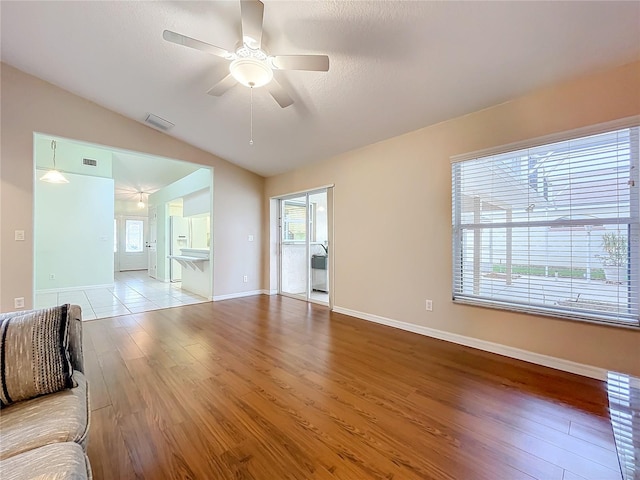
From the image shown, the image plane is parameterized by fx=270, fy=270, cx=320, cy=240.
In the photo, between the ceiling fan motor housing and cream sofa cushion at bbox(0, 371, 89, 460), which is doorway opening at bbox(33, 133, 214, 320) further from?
cream sofa cushion at bbox(0, 371, 89, 460)

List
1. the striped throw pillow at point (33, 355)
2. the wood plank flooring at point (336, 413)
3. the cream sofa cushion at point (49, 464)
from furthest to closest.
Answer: the wood plank flooring at point (336, 413) → the striped throw pillow at point (33, 355) → the cream sofa cushion at point (49, 464)

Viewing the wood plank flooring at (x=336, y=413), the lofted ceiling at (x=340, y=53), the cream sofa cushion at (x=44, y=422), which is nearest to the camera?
the cream sofa cushion at (x=44, y=422)

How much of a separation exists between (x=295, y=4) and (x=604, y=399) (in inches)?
144

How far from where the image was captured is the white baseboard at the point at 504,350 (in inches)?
88.7

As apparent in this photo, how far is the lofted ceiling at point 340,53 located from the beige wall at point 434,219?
183 mm

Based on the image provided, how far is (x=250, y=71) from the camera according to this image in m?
2.11

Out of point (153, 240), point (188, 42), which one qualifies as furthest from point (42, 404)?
point (153, 240)

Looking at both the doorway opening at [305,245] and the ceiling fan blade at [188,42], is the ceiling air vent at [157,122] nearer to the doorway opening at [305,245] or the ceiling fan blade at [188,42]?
the doorway opening at [305,245]

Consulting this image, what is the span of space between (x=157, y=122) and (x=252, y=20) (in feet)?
10.1

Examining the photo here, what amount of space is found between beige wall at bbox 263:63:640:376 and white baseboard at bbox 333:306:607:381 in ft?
0.15

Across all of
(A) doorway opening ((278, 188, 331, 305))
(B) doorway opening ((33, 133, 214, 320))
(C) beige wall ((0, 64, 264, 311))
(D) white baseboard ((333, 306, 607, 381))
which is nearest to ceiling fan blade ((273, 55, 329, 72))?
(A) doorway opening ((278, 188, 331, 305))

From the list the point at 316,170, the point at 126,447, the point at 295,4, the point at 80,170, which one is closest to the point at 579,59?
the point at 295,4

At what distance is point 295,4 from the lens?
2.04m

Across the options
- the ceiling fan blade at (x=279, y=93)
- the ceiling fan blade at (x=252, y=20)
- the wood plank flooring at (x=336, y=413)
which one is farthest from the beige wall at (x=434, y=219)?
the ceiling fan blade at (x=252, y=20)
